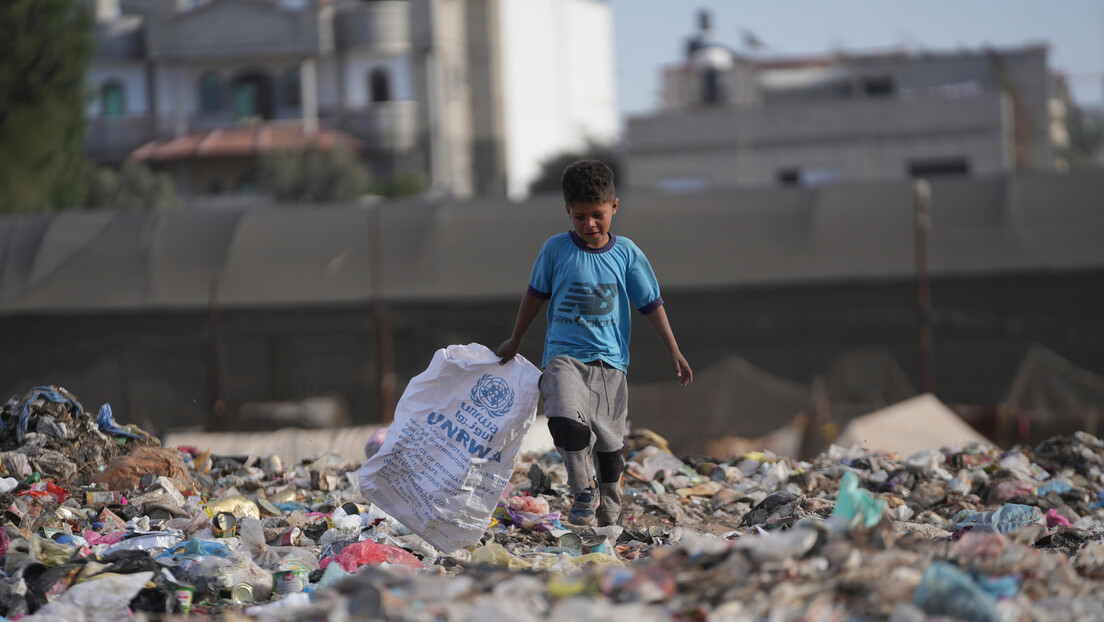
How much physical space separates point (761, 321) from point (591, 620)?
9110 millimetres

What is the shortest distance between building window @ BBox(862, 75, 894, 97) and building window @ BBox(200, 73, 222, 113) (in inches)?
915

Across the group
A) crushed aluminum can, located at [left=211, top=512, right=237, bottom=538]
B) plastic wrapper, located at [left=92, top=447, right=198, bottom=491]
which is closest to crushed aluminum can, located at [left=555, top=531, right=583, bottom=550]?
crushed aluminum can, located at [left=211, top=512, right=237, bottom=538]

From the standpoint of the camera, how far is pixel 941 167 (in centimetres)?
3006

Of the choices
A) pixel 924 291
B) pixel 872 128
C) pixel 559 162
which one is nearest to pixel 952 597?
pixel 924 291

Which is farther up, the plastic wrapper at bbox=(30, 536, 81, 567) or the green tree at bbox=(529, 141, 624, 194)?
the green tree at bbox=(529, 141, 624, 194)

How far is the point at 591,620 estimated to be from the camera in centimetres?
247

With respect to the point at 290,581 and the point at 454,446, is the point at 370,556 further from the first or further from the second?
the point at 454,446

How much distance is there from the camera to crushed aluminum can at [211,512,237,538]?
4.58 m

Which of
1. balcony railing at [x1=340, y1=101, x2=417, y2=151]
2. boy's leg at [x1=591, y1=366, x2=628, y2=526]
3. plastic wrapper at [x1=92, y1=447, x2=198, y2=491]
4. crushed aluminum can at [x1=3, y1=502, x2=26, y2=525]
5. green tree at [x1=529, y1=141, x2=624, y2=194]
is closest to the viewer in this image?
boy's leg at [x1=591, y1=366, x2=628, y2=526]

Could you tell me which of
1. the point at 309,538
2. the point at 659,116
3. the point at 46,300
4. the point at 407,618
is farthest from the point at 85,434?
the point at 659,116

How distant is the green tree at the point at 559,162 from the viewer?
4125 cm

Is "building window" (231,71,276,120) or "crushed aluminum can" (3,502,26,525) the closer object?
"crushed aluminum can" (3,502,26,525)

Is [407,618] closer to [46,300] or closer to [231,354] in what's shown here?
[231,354]

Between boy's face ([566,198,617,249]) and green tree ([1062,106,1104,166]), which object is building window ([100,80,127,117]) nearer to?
green tree ([1062,106,1104,166])
